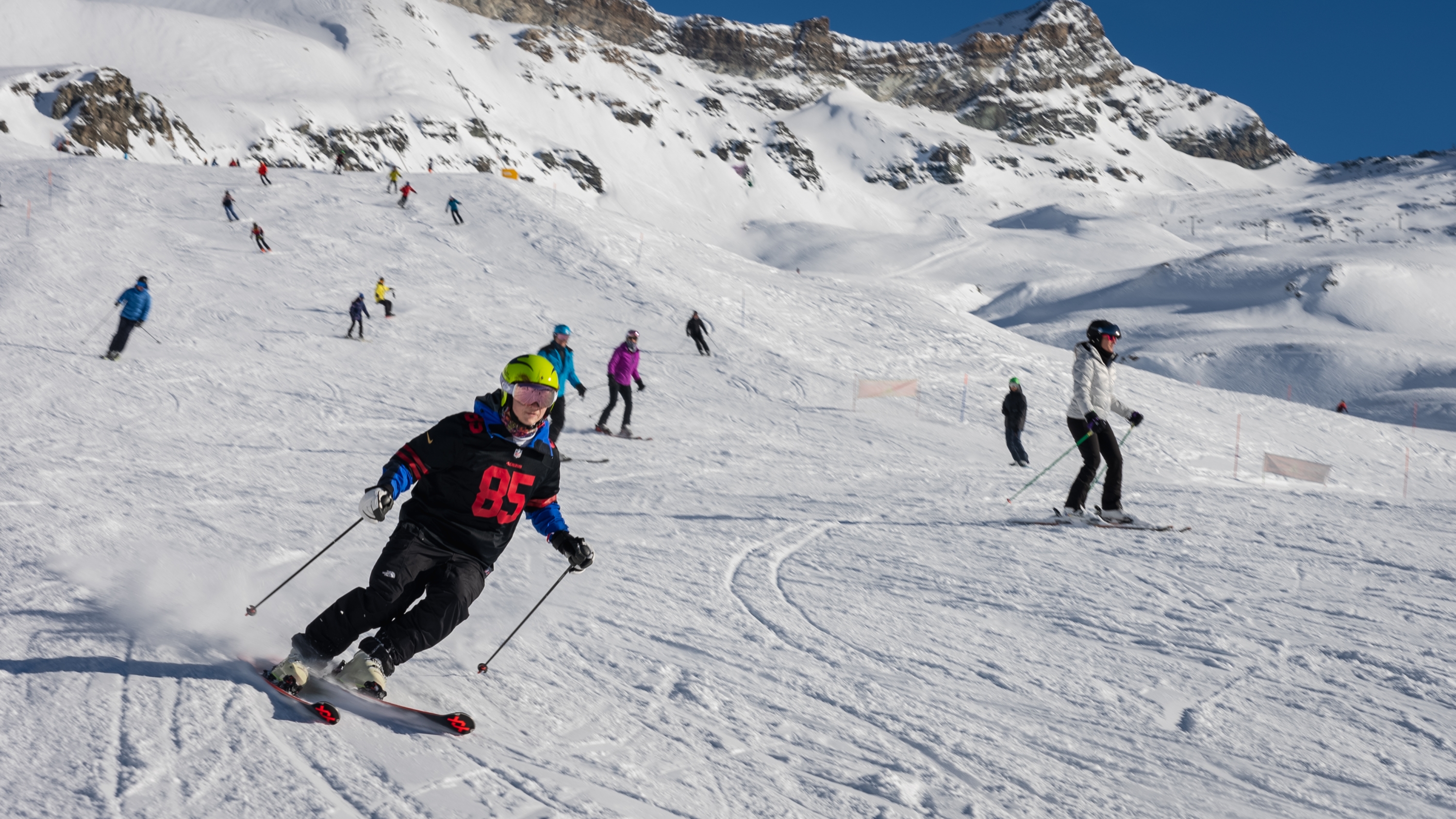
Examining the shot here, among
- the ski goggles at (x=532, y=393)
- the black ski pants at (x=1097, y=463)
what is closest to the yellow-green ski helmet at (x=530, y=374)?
the ski goggles at (x=532, y=393)

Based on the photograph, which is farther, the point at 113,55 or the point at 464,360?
the point at 113,55

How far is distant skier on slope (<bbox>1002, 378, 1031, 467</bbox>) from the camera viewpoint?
558 inches

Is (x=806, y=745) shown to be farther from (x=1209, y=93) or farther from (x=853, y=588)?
(x=1209, y=93)

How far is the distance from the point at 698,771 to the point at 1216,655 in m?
3.01

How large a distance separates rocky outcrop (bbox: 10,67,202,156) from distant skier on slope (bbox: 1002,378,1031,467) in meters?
64.9

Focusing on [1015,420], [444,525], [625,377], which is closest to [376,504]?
[444,525]

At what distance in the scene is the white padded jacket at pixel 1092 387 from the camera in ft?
24.7

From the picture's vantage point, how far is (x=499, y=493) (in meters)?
3.67

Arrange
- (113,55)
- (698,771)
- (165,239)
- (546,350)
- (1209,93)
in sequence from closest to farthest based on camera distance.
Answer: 1. (698,771)
2. (546,350)
3. (165,239)
4. (113,55)
5. (1209,93)

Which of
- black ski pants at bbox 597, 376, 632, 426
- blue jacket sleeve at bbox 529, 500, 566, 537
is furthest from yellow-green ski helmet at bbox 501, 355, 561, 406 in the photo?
black ski pants at bbox 597, 376, 632, 426

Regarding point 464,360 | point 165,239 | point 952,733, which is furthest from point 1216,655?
point 165,239

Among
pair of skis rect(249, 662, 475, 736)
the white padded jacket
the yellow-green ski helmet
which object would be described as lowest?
pair of skis rect(249, 662, 475, 736)

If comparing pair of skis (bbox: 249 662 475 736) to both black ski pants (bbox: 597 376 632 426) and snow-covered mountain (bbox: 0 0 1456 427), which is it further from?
snow-covered mountain (bbox: 0 0 1456 427)

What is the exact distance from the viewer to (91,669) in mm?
3545
